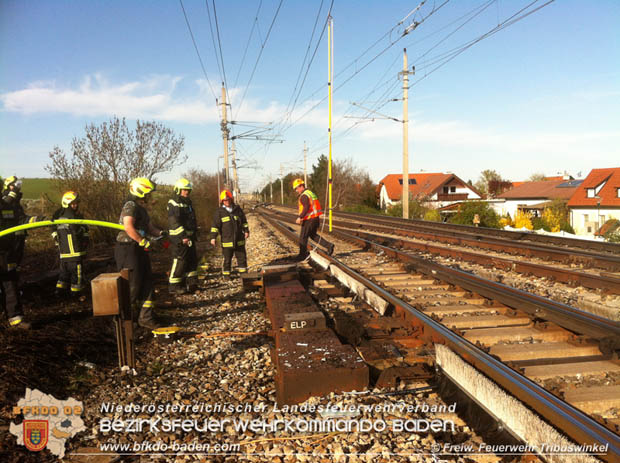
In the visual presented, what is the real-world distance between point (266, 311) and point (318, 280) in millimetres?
1944

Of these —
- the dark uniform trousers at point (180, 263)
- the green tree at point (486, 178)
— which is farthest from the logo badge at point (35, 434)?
the green tree at point (486, 178)

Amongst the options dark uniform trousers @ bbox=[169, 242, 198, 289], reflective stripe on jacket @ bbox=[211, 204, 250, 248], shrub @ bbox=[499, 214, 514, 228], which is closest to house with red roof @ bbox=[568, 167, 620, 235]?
shrub @ bbox=[499, 214, 514, 228]

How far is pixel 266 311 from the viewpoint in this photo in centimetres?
596

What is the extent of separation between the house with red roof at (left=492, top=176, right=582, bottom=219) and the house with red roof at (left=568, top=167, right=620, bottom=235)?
18.5ft

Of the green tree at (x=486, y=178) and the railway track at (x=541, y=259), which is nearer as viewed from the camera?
the railway track at (x=541, y=259)

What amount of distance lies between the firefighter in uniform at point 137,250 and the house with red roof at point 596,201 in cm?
4783

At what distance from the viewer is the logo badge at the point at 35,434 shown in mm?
2787

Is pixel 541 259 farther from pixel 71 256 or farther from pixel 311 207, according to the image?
pixel 71 256

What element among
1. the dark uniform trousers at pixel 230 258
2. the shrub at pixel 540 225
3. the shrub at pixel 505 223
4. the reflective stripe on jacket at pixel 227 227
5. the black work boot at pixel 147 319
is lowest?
the shrub at pixel 540 225

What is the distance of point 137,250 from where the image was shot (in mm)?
5188

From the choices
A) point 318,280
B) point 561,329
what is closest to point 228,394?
point 561,329

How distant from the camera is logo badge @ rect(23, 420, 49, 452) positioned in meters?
2.79

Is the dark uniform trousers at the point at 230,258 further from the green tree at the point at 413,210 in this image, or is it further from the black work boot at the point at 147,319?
the green tree at the point at 413,210

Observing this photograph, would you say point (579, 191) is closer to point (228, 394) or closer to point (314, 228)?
point (314, 228)
